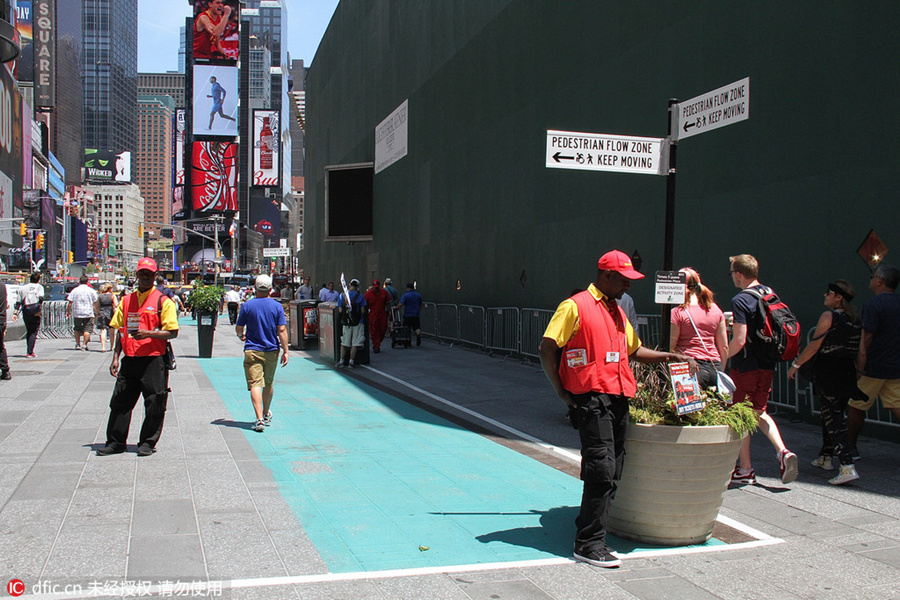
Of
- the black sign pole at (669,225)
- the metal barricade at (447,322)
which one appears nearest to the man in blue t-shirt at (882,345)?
the black sign pole at (669,225)

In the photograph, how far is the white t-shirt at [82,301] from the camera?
1959 cm

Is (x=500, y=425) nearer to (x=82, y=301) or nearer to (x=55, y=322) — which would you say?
(x=82, y=301)

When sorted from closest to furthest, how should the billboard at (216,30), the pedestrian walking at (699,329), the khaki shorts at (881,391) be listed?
the pedestrian walking at (699,329) → the khaki shorts at (881,391) → the billboard at (216,30)

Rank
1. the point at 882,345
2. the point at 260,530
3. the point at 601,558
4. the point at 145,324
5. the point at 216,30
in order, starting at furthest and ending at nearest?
the point at 216,30 → the point at 145,324 → the point at 882,345 → the point at 260,530 → the point at 601,558

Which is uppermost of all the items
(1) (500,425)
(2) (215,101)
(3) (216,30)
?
(3) (216,30)

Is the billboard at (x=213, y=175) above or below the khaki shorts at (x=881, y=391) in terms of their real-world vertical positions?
above

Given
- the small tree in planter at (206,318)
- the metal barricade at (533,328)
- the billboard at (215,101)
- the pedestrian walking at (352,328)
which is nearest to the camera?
the metal barricade at (533,328)

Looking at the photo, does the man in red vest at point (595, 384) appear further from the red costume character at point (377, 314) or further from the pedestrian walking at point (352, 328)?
the red costume character at point (377, 314)

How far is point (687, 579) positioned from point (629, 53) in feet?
36.6

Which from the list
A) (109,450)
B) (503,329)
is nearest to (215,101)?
(503,329)

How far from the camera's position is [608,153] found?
721cm

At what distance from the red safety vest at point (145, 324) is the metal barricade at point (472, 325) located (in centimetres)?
1240

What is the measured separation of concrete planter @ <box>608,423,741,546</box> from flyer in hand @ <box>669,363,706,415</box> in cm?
15

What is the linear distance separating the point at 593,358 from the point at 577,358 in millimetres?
98
